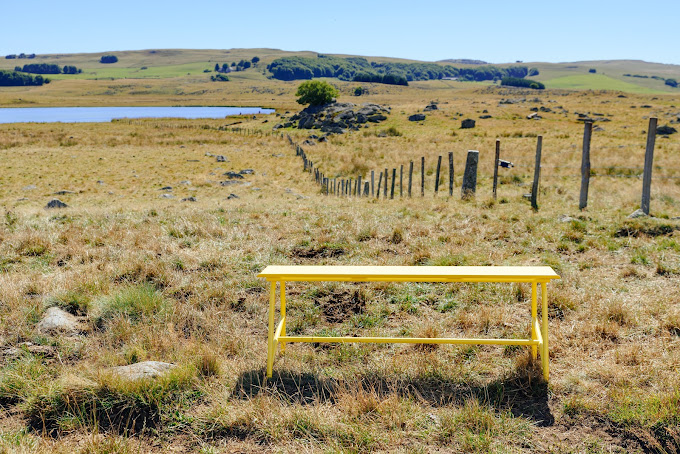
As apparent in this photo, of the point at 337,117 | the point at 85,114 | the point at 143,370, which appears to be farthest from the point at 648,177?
the point at 85,114

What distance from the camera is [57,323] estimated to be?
5.06 m

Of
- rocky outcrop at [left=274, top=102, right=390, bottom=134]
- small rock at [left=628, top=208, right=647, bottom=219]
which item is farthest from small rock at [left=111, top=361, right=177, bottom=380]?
rocky outcrop at [left=274, top=102, right=390, bottom=134]

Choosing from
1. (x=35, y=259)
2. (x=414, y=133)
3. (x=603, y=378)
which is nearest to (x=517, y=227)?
(x=603, y=378)

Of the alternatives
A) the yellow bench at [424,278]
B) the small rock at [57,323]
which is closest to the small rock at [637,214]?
the yellow bench at [424,278]

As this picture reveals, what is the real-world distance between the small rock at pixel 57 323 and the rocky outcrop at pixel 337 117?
44.0 metres

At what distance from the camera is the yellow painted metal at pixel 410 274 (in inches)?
161

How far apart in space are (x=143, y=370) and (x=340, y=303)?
2.53 m

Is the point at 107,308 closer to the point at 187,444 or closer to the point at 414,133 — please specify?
the point at 187,444

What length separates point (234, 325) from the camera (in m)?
5.14

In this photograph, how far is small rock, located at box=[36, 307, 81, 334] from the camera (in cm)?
498

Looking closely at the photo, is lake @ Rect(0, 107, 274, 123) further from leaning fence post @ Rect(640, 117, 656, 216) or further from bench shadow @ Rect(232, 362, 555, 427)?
bench shadow @ Rect(232, 362, 555, 427)

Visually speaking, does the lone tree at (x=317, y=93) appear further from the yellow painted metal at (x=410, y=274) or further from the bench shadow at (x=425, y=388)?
the bench shadow at (x=425, y=388)

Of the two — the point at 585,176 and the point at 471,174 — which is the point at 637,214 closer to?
the point at 585,176

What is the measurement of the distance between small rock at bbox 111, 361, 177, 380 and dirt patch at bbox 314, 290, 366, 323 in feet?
6.48
